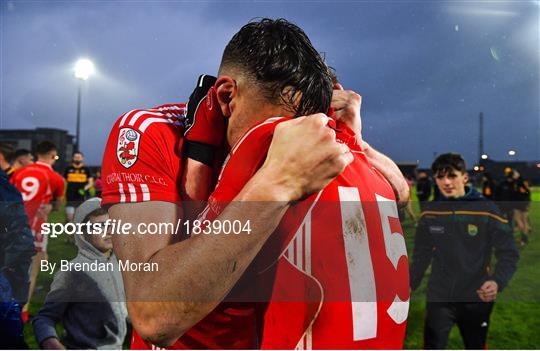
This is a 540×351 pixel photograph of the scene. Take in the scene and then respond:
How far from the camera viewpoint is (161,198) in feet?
4.46

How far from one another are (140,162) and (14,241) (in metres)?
2.26

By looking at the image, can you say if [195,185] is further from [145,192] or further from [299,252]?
[299,252]

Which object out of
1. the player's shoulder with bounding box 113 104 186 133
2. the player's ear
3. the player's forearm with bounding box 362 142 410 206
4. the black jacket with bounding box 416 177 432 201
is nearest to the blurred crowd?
the player's shoulder with bounding box 113 104 186 133

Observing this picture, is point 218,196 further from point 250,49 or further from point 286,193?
point 250,49

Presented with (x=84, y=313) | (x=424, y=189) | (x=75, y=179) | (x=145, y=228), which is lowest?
(x=84, y=313)

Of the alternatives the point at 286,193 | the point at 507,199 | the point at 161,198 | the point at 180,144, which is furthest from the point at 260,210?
→ the point at 507,199

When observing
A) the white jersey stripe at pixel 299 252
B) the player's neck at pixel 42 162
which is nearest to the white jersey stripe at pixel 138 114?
the white jersey stripe at pixel 299 252

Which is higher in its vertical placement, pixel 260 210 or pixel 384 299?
pixel 260 210

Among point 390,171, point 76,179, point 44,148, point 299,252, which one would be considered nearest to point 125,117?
point 299,252

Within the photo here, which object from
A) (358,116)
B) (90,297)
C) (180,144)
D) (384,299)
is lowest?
(90,297)

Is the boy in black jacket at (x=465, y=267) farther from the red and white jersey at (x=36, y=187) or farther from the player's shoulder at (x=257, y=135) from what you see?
the red and white jersey at (x=36, y=187)

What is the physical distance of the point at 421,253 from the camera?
4.82 meters

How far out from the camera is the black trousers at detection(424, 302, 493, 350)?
4.40 metres

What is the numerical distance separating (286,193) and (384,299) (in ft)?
1.17
